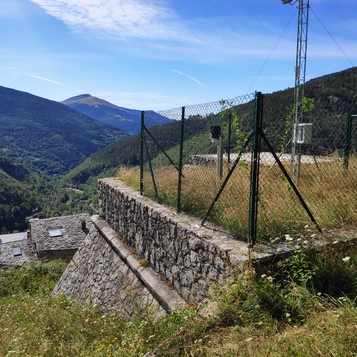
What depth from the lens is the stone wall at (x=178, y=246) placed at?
12.3 ft

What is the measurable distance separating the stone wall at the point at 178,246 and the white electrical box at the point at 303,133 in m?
2.58

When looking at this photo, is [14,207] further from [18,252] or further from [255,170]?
[255,170]

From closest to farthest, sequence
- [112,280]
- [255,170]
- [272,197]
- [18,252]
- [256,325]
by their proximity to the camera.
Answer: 1. [256,325]
2. [255,170]
3. [272,197]
4. [112,280]
5. [18,252]

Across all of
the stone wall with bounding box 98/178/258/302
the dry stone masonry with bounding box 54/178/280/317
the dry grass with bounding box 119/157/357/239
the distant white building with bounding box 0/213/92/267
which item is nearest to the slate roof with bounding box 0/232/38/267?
the distant white building with bounding box 0/213/92/267

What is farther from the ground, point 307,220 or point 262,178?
point 262,178

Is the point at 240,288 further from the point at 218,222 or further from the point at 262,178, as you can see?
the point at 262,178

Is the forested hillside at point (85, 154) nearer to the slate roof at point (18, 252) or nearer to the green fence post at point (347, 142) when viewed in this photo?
the green fence post at point (347, 142)

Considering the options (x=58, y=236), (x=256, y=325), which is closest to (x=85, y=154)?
(x=58, y=236)

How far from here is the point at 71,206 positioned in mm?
89375

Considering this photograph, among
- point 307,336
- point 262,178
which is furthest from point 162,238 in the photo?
point 307,336

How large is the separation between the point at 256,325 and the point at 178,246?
1.87 m

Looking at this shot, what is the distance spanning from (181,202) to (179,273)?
126cm

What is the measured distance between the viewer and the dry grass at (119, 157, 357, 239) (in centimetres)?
407

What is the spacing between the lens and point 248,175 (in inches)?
200
